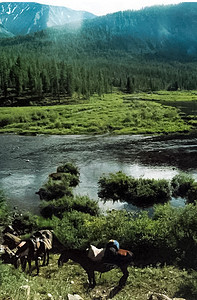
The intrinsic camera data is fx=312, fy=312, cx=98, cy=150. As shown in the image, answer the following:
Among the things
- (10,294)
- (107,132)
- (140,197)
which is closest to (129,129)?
(107,132)

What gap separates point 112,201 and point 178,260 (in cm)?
1258

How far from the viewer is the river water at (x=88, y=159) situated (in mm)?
30609

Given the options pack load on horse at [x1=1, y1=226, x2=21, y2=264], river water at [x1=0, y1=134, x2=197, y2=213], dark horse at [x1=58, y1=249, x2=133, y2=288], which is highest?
dark horse at [x1=58, y1=249, x2=133, y2=288]

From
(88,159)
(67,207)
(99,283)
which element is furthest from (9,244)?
(88,159)

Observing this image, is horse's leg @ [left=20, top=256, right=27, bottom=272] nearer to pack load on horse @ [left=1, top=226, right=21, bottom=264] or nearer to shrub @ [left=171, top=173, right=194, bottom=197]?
pack load on horse @ [left=1, top=226, right=21, bottom=264]

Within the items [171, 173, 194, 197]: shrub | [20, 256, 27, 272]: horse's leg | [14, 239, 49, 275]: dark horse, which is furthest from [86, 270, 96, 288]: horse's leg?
[171, 173, 194, 197]: shrub

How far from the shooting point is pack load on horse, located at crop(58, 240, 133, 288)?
41.8 feet

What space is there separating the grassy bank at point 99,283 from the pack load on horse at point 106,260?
521 millimetres

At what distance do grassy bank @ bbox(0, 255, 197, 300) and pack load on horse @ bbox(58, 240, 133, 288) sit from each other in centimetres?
52

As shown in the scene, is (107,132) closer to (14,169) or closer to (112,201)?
(14,169)

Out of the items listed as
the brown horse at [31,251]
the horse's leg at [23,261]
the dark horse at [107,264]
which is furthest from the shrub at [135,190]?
the dark horse at [107,264]

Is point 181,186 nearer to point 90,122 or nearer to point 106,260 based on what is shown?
point 106,260

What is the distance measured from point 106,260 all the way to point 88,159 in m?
30.1

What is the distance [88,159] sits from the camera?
42.8 metres
